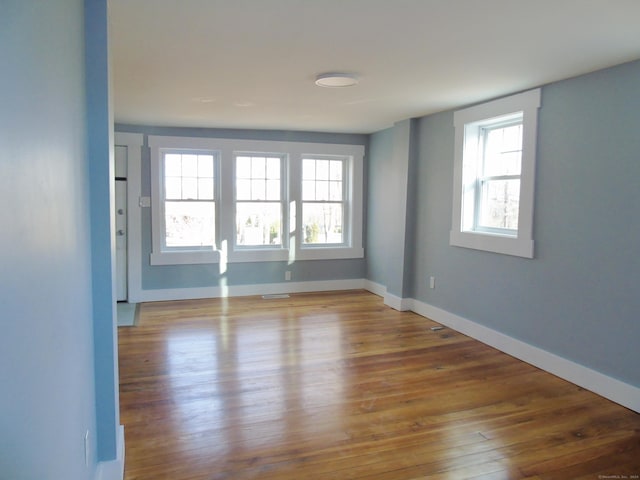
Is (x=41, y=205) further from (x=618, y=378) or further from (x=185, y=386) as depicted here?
(x=618, y=378)

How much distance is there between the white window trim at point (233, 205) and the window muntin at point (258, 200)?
4.5 inches

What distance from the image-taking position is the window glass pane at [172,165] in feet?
19.4

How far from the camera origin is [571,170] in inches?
134

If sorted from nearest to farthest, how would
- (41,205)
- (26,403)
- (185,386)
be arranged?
(26,403) < (41,205) < (185,386)

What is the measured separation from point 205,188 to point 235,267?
1156mm

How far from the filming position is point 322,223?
6.66 meters

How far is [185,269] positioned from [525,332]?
417 centimetres

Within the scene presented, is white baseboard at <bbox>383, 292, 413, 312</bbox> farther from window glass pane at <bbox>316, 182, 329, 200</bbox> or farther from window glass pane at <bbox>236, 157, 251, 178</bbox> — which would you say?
window glass pane at <bbox>236, 157, 251, 178</bbox>

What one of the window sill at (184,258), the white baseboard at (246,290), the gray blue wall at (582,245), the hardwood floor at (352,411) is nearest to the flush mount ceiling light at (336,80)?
the gray blue wall at (582,245)

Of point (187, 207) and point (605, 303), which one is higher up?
point (187, 207)

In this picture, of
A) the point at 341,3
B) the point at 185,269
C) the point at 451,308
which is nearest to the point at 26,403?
the point at 341,3

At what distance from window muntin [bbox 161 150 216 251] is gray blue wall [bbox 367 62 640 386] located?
138 inches

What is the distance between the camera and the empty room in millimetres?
1348

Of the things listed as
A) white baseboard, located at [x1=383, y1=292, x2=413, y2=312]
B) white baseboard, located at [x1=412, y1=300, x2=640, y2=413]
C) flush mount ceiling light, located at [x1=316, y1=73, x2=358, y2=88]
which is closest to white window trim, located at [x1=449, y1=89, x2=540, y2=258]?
white baseboard, located at [x1=412, y1=300, x2=640, y2=413]
